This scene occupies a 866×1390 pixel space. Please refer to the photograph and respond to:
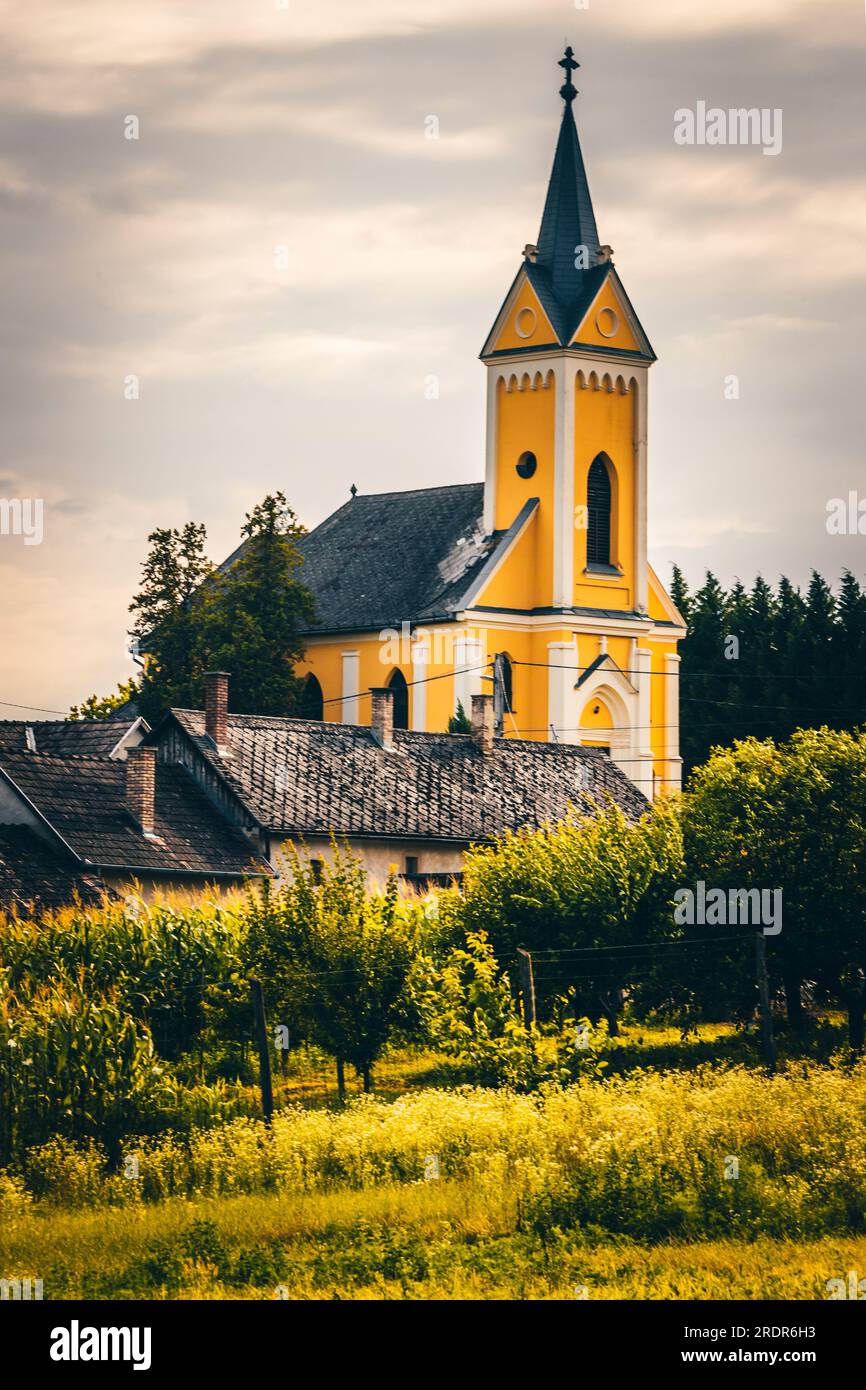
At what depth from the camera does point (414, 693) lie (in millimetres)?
74750

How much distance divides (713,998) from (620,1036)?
2.40 meters

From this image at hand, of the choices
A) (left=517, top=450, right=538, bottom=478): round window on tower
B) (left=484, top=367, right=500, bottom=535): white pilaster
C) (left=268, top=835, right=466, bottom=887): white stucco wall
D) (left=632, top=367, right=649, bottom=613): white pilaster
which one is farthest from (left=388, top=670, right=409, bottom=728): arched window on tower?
(left=268, top=835, right=466, bottom=887): white stucco wall

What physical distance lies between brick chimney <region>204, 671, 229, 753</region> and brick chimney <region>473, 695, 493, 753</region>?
23.5 feet

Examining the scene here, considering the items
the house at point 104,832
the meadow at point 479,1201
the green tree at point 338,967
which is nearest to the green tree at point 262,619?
the house at point 104,832

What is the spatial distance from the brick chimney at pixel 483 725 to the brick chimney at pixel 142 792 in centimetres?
1054

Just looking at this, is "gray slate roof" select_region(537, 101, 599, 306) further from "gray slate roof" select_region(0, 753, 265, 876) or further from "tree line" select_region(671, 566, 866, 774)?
"gray slate roof" select_region(0, 753, 265, 876)

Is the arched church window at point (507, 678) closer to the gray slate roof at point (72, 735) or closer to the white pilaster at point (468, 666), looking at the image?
the white pilaster at point (468, 666)

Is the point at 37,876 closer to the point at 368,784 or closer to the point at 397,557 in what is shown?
the point at 368,784

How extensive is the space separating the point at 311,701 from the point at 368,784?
27025mm

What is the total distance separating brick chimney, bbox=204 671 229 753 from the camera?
50.8m

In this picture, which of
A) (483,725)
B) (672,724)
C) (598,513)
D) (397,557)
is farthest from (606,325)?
(483,725)

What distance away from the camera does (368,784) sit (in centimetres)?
5222

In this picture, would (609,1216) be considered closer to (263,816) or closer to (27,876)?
(27,876)

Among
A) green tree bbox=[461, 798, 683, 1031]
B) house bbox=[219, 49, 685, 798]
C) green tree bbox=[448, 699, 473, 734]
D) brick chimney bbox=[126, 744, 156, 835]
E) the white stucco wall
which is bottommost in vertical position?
green tree bbox=[461, 798, 683, 1031]
